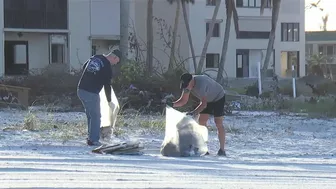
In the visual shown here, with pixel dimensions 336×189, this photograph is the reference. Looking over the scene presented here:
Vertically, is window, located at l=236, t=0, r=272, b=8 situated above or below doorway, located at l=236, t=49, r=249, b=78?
above

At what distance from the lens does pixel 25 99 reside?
885 inches

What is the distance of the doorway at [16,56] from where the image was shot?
44062mm

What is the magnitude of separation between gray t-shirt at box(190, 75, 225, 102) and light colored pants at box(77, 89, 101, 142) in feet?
6.39

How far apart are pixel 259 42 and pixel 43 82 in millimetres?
36890

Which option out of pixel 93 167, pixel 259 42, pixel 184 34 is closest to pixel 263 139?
pixel 93 167

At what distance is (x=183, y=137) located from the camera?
11.7 metres

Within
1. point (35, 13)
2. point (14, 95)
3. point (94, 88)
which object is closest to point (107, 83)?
point (94, 88)

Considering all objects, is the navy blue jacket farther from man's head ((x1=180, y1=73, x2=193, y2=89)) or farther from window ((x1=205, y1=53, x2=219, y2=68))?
window ((x1=205, y1=53, x2=219, y2=68))

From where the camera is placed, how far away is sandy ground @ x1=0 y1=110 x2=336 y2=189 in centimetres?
877

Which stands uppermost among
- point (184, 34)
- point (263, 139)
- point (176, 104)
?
point (184, 34)

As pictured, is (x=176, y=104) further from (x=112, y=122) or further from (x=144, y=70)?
(x=144, y=70)

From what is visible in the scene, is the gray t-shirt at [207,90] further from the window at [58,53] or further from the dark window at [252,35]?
the dark window at [252,35]

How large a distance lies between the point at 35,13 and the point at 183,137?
1338 inches

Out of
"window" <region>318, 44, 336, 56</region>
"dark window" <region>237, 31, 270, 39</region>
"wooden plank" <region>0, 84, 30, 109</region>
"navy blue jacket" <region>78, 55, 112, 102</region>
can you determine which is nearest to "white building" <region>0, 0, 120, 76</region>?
"dark window" <region>237, 31, 270, 39</region>
